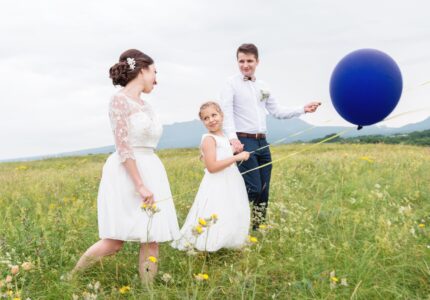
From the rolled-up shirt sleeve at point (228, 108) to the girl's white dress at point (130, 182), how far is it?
1.10m

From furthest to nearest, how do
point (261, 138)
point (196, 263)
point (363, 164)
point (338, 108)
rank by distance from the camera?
point (363, 164) → point (261, 138) → point (338, 108) → point (196, 263)

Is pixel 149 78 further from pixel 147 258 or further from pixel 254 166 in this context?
pixel 254 166

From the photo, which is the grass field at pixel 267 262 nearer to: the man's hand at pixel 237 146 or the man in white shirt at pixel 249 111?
the man in white shirt at pixel 249 111

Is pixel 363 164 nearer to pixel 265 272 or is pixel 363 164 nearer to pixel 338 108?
pixel 338 108

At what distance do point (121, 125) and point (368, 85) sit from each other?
2153 mm

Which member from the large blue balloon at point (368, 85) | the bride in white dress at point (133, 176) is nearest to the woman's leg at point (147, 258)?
the bride in white dress at point (133, 176)

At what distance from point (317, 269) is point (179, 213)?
7.55 feet

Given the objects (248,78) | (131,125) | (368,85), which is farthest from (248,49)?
(131,125)

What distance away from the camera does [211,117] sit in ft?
12.8

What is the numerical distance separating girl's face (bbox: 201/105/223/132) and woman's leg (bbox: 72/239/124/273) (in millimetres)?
1307

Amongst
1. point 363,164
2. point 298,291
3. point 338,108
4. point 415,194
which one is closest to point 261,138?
point 338,108

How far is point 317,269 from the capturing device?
10.7 ft

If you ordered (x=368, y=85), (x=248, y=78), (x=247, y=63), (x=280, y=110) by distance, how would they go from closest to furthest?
(x=368, y=85) < (x=247, y=63) < (x=248, y=78) < (x=280, y=110)

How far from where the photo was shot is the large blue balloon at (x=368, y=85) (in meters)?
3.76
